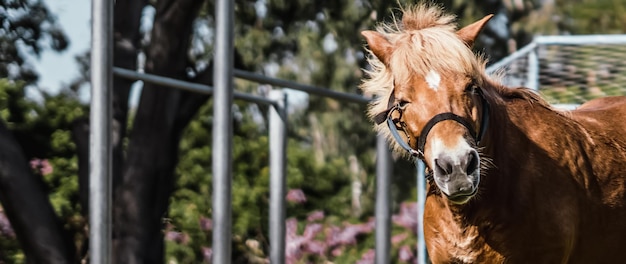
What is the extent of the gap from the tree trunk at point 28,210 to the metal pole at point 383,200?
2340mm

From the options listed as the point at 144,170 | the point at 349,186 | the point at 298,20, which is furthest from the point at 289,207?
the point at 144,170

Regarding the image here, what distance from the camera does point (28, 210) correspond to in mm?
8844

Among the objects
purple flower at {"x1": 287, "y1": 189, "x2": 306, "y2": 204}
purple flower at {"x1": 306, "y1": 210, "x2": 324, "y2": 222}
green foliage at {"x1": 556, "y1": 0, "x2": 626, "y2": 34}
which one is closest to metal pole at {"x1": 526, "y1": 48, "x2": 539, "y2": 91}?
purple flower at {"x1": 287, "y1": 189, "x2": 306, "y2": 204}

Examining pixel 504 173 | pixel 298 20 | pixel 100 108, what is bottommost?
pixel 504 173

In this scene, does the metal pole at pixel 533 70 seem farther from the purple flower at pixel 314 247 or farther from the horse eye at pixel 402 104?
the purple flower at pixel 314 247

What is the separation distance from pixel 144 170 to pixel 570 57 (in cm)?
366

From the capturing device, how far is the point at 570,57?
33.8 feet

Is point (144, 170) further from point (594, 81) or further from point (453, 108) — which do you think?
point (453, 108)

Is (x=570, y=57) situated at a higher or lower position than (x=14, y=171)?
higher

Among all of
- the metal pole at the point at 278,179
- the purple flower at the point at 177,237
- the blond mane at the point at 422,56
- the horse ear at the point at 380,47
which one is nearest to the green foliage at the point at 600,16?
the purple flower at the point at 177,237

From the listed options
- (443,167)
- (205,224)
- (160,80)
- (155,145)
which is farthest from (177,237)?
(443,167)

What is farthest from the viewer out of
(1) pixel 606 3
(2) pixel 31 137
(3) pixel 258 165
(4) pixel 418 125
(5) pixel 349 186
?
(1) pixel 606 3

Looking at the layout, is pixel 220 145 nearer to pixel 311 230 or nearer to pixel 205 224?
pixel 205 224

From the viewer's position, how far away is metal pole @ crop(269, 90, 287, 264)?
8.56m
